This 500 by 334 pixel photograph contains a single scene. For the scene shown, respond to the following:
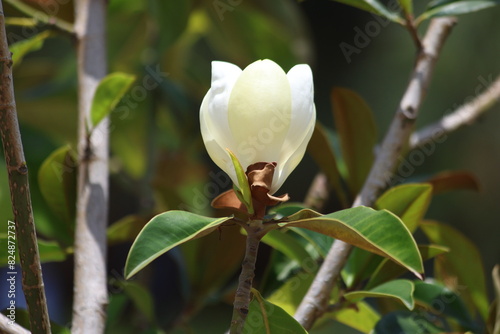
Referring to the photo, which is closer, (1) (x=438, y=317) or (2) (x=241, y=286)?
(2) (x=241, y=286)

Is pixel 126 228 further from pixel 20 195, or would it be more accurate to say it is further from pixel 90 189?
pixel 20 195

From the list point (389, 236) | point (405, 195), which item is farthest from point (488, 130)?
point (389, 236)

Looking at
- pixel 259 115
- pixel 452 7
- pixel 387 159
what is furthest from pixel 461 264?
pixel 259 115

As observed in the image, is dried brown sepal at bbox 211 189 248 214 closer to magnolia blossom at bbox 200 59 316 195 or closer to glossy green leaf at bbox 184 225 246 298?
magnolia blossom at bbox 200 59 316 195

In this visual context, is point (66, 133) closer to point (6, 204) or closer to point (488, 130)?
point (6, 204)

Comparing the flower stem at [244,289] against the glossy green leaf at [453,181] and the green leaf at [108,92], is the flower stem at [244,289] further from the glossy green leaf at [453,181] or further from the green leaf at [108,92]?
the glossy green leaf at [453,181]

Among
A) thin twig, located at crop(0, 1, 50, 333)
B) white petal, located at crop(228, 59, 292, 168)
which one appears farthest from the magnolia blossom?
thin twig, located at crop(0, 1, 50, 333)

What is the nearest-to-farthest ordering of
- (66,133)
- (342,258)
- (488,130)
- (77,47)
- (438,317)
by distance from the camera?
(342,258) → (438,317) → (77,47) → (66,133) → (488,130)
